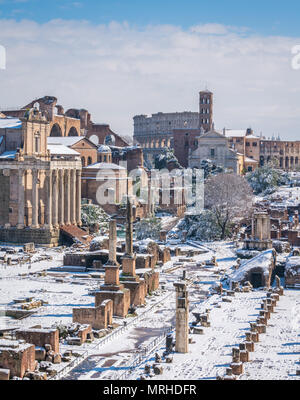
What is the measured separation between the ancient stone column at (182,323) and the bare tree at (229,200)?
124 ft

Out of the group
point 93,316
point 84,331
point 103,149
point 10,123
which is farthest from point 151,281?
point 103,149

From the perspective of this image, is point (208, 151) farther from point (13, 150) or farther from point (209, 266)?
point (209, 266)

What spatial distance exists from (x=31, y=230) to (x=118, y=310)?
27.4 metres

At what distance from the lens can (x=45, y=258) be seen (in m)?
55.3

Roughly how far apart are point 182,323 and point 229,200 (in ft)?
137

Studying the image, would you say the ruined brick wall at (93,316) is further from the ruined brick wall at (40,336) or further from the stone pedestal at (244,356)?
the stone pedestal at (244,356)


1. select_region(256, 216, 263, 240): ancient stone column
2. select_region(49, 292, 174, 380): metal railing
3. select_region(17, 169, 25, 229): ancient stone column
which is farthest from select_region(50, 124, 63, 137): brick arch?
select_region(49, 292, 174, 380): metal railing

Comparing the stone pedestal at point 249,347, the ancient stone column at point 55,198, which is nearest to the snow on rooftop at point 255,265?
the stone pedestal at point 249,347

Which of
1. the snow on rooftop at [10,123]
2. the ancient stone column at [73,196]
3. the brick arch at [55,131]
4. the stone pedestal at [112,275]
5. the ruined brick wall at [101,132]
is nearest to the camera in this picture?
the stone pedestal at [112,275]

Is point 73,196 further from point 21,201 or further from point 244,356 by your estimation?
point 244,356

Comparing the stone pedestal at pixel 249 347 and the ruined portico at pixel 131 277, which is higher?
the ruined portico at pixel 131 277

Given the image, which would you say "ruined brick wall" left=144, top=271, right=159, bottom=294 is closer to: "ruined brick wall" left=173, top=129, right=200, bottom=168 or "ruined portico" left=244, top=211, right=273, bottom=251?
"ruined portico" left=244, top=211, right=273, bottom=251

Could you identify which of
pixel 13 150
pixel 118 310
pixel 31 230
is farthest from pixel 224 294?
pixel 13 150

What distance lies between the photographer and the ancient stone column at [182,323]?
28.0m
